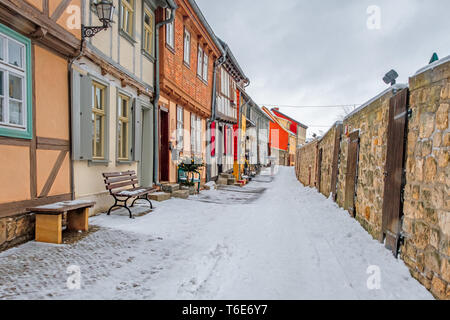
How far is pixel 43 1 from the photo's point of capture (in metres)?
3.76

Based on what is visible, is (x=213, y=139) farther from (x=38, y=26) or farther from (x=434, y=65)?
(x=434, y=65)

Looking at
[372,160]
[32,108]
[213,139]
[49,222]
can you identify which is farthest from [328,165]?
[32,108]

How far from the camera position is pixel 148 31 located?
24.3ft

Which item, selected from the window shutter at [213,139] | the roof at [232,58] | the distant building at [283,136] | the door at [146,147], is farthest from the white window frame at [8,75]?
the distant building at [283,136]

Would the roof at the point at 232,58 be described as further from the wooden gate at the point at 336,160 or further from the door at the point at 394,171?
the door at the point at 394,171

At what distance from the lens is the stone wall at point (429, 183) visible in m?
2.48

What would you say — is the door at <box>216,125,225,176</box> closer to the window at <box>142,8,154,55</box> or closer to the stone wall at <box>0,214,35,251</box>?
the window at <box>142,8,154,55</box>

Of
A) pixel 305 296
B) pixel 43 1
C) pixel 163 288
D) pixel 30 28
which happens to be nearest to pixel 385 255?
pixel 305 296

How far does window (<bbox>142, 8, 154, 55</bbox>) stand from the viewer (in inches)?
284

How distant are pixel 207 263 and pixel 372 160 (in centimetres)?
332

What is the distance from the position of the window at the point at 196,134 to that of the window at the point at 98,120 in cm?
507

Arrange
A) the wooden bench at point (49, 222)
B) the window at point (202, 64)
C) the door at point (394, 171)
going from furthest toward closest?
the window at point (202, 64), the wooden bench at point (49, 222), the door at point (394, 171)
